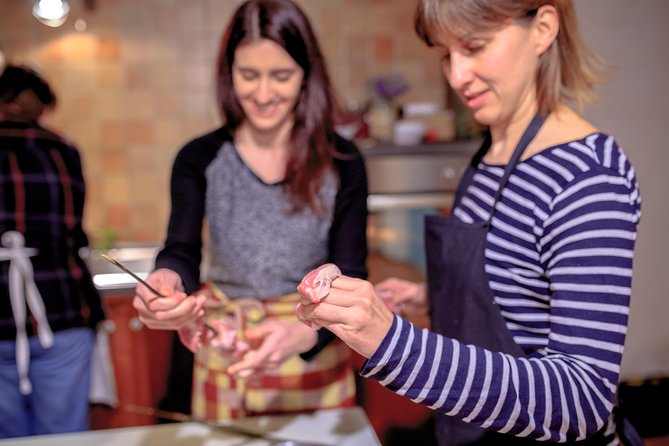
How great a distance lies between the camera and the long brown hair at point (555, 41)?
859 millimetres

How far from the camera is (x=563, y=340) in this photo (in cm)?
75

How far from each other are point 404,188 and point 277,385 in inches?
61.9

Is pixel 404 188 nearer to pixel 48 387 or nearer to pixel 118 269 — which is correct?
pixel 118 269

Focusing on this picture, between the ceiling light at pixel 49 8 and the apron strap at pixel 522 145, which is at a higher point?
the ceiling light at pixel 49 8

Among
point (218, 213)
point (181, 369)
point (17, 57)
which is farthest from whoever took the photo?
point (17, 57)

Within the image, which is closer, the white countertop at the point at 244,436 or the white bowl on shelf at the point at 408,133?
the white countertop at the point at 244,436

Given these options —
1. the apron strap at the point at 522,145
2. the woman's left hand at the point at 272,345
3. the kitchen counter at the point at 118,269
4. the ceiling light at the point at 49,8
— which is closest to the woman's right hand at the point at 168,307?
the woman's left hand at the point at 272,345

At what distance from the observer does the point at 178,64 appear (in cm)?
306

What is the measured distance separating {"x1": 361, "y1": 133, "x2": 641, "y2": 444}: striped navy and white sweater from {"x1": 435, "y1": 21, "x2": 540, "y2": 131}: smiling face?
5.0 inches

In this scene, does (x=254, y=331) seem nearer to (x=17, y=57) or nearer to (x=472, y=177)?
(x=472, y=177)

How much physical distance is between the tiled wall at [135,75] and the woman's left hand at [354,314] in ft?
8.12

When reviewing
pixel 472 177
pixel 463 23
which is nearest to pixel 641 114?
pixel 472 177

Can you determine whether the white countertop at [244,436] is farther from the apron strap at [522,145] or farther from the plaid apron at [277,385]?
the apron strap at [522,145]

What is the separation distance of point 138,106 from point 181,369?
138cm
